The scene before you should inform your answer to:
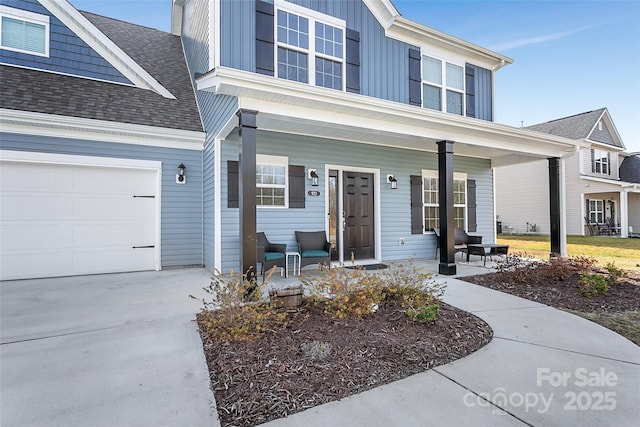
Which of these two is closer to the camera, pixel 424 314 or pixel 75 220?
pixel 424 314

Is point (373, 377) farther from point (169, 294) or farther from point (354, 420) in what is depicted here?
point (169, 294)

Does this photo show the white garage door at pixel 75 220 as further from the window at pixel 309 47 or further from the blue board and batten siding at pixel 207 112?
the window at pixel 309 47

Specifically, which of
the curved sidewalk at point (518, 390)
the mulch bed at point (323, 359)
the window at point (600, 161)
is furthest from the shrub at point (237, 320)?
the window at point (600, 161)

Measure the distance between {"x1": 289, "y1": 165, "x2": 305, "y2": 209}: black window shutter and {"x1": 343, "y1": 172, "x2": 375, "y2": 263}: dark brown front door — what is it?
1.06 m

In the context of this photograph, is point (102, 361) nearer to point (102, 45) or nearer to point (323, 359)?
point (323, 359)

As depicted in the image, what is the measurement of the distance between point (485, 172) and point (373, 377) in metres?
8.29

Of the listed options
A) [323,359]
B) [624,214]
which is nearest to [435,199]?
[323,359]

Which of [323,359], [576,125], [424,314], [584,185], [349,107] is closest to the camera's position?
[323,359]

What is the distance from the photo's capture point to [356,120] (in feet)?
Result: 16.5

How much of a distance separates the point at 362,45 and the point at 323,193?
338cm

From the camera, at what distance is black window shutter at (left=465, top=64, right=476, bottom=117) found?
8102 millimetres

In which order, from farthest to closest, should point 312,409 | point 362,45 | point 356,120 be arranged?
point 362,45 < point 356,120 < point 312,409

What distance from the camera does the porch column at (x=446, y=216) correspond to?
5.82 meters

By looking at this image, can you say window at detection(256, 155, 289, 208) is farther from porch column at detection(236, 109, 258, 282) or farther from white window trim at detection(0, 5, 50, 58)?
white window trim at detection(0, 5, 50, 58)
